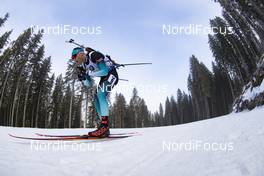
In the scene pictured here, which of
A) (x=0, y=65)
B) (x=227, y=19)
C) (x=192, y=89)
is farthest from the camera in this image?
(x=192, y=89)

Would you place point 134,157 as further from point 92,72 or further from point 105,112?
point 92,72

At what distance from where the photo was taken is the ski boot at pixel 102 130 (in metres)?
5.40

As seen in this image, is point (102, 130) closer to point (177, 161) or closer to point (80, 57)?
point (80, 57)

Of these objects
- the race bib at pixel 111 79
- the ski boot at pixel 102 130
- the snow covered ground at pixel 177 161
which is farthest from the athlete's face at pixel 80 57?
the snow covered ground at pixel 177 161

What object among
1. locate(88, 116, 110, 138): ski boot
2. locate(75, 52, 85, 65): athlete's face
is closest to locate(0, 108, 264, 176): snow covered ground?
locate(88, 116, 110, 138): ski boot

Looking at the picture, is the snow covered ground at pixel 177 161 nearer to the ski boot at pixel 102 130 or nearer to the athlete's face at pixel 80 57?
the ski boot at pixel 102 130

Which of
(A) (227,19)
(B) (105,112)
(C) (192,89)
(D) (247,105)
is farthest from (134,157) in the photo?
(C) (192,89)

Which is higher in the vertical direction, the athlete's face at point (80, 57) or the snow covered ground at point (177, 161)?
the athlete's face at point (80, 57)

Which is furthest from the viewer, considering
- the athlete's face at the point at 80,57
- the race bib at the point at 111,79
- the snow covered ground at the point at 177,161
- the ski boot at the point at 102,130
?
the athlete's face at the point at 80,57

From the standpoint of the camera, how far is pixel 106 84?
5848mm

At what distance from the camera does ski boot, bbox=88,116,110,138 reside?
540 centimetres

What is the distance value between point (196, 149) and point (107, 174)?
111 centimetres

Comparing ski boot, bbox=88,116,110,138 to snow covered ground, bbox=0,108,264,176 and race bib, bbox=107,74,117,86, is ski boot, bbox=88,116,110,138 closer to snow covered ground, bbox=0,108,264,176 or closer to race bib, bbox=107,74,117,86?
race bib, bbox=107,74,117,86

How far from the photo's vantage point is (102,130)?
554cm
